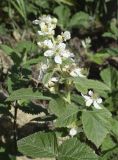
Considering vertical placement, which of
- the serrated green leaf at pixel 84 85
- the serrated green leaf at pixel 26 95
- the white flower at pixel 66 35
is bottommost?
the serrated green leaf at pixel 26 95

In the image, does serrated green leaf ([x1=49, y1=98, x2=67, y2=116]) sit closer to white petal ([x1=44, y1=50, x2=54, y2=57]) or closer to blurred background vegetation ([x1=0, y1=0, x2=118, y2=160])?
white petal ([x1=44, y1=50, x2=54, y2=57])

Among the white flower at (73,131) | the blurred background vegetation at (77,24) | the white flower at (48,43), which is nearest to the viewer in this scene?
the white flower at (48,43)

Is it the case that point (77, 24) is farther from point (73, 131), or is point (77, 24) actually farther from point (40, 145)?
point (40, 145)

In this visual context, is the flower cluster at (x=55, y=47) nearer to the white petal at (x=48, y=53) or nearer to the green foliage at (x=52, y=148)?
the white petal at (x=48, y=53)

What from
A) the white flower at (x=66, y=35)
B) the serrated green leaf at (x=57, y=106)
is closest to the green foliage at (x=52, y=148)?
the serrated green leaf at (x=57, y=106)

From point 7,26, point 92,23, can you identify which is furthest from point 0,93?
point 92,23

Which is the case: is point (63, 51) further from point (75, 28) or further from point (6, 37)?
point (75, 28)
